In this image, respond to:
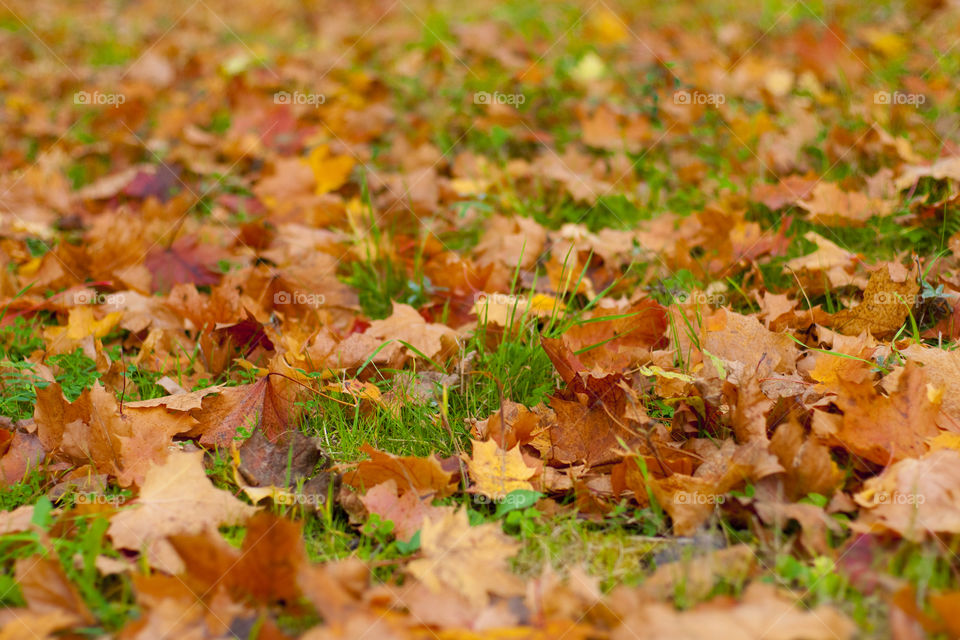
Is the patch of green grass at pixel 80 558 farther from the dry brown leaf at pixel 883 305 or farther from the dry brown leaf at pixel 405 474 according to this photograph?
the dry brown leaf at pixel 883 305

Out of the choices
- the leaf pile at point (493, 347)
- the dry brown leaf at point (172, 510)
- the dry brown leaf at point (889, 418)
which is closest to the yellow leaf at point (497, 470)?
the leaf pile at point (493, 347)

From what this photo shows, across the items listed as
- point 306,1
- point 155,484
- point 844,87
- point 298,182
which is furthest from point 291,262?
point 306,1

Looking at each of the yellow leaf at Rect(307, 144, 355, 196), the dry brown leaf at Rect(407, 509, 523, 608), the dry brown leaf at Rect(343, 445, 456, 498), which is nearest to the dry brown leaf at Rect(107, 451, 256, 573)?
the dry brown leaf at Rect(343, 445, 456, 498)

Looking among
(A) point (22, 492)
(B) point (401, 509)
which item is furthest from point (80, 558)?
(B) point (401, 509)

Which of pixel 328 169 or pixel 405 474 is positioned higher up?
pixel 328 169

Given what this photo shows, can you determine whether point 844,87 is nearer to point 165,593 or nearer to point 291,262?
point 291,262

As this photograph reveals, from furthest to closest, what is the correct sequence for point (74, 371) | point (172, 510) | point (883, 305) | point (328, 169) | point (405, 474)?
point (328, 169)
point (74, 371)
point (883, 305)
point (405, 474)
point (172, 510)

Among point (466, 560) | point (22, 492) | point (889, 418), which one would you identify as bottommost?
point (22, 492)

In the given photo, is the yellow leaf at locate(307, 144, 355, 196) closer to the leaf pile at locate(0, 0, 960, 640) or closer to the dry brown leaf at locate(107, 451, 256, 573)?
the leaf pile at locate(0, 0, 960, 640)

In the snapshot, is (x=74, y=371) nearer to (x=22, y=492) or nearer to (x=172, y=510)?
(x=22, y=492)
